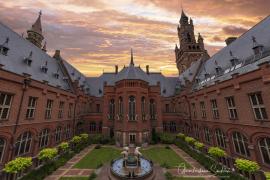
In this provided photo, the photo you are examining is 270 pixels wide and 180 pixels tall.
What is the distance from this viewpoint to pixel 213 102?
77.5 feet

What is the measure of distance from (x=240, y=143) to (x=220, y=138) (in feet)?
13.5

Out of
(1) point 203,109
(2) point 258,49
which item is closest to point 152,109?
(1) point 203,109

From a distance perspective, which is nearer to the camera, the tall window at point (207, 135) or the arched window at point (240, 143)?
the arched window at point (240, 143)

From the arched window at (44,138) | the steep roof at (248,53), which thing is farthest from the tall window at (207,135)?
the arched window at (44,138)

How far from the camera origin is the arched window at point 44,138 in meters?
21.7

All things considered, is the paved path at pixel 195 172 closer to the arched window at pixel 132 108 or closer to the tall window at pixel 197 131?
the tall window at pixel 197 131

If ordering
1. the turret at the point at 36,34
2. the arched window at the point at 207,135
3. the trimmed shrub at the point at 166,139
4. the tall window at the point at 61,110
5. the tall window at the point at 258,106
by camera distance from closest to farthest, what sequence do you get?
the tall window at the point at 258,106
the arched window at the point at 207,135
the tall window at the point at 61,110
the trimmed shrub at the point at 166,139
the turret at the point at 36,34

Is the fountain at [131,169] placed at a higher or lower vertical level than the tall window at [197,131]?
lower

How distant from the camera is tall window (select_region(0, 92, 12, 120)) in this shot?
15591 mm

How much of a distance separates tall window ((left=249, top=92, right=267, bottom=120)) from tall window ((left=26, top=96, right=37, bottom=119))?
1108 inches

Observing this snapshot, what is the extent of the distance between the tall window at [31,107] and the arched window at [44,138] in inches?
138

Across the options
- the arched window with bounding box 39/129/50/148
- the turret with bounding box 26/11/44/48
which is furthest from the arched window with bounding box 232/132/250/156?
the turret with bounding box 26/11/44/48

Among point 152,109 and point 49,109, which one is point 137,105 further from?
point 49,109

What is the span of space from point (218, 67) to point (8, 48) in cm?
3278
